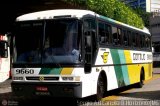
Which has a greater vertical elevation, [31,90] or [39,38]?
[39,38]

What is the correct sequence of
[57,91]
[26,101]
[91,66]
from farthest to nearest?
[26,101] → [91,66] → [57,91]

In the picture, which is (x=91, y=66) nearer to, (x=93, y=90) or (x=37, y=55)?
(x=93, y=90)

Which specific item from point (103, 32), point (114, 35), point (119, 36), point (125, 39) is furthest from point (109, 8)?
point (103, 32)

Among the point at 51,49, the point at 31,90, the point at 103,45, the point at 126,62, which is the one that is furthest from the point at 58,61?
the point at 126,62

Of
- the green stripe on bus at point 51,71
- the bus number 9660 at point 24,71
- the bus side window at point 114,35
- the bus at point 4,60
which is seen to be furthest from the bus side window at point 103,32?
the bus at point 4,60

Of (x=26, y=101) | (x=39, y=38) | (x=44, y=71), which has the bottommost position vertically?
(x=26, y=101)

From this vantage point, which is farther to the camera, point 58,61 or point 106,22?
point 106,22

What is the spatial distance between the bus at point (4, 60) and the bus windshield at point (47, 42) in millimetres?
9995

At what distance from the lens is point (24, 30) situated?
1309 cm

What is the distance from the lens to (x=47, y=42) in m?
12.7

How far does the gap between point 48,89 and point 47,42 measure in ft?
4.47

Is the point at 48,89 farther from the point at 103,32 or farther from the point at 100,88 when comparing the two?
the point at 103,32

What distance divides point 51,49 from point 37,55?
1.54 feet

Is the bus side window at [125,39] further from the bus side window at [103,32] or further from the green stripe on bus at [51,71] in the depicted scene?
the green stripe on bus at [51,71]
